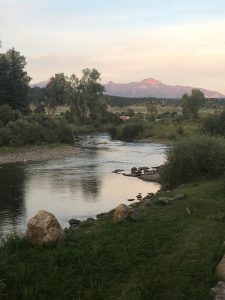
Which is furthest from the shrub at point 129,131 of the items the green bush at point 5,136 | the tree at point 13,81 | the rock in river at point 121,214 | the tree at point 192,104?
the rock in river at point 121,214

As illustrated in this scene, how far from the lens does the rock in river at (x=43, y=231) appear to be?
47.6 ft

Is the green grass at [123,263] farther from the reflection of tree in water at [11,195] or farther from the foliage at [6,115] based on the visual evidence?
the foliage at [6,115]

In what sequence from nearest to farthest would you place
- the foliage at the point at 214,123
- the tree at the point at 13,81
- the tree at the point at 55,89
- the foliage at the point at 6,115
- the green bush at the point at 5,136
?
the green bush at the point at 5,136, the foliage at the point at 6,115, the foliage at the point at 214,123, the tree at the point at 13,81, the tree at the point at 55,89

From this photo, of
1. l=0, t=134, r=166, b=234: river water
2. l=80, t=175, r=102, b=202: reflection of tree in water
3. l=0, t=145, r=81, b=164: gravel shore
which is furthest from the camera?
l=0, t=145, r=81, b=164: gravel shore

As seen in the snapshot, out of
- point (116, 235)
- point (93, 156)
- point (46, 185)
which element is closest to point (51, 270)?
point (116, 235)

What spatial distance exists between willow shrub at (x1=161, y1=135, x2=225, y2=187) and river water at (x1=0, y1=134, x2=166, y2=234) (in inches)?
175

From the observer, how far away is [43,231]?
1460 cm

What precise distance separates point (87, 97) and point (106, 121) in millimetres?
8571

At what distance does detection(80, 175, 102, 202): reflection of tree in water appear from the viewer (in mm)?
34344

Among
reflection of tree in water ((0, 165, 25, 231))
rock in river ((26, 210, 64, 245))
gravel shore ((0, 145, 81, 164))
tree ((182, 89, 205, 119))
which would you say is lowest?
gravel shore ((0, 145, 81, 164))

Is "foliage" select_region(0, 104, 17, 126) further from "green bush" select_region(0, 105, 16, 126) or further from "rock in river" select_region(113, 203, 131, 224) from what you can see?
"rock in river" select_region(113, 203, 131, 224)

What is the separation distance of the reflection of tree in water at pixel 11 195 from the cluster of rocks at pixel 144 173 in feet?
34.7

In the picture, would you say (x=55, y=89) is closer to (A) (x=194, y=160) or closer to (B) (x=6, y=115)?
(B) (x=6, y=115)

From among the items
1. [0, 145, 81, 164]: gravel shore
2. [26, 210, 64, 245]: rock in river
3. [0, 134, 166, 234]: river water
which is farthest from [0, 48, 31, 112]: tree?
[26, 210, 64, 245]: rock in river
